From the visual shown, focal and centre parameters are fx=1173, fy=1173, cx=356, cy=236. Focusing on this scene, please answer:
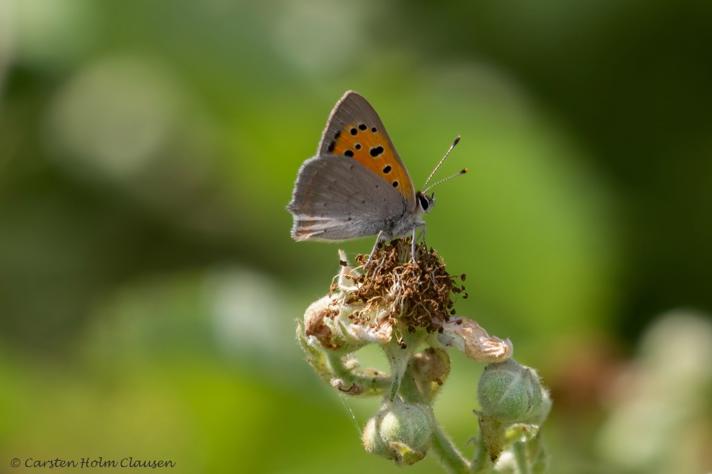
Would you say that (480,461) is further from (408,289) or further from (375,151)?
(375,151)

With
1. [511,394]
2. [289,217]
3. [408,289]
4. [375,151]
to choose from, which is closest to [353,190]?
[375,151]

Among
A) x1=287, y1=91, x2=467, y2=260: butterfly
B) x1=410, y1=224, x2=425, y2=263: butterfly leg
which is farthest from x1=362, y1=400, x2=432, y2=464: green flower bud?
x1=287, y1=91, x2=467, y2=260: butterfly

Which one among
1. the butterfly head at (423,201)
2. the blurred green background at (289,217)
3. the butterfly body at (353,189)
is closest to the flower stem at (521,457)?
the butterfly body at (353,189)

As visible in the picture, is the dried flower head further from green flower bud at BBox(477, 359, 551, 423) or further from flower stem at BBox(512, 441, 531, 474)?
flower stem at BBox(512, 441, 531, 474)

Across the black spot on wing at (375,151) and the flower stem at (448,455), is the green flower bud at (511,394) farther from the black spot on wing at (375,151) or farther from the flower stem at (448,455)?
the black spot on wing at (375,151)

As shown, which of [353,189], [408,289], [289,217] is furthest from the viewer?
[289,217]

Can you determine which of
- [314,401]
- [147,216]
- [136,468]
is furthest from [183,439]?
[147,216]
